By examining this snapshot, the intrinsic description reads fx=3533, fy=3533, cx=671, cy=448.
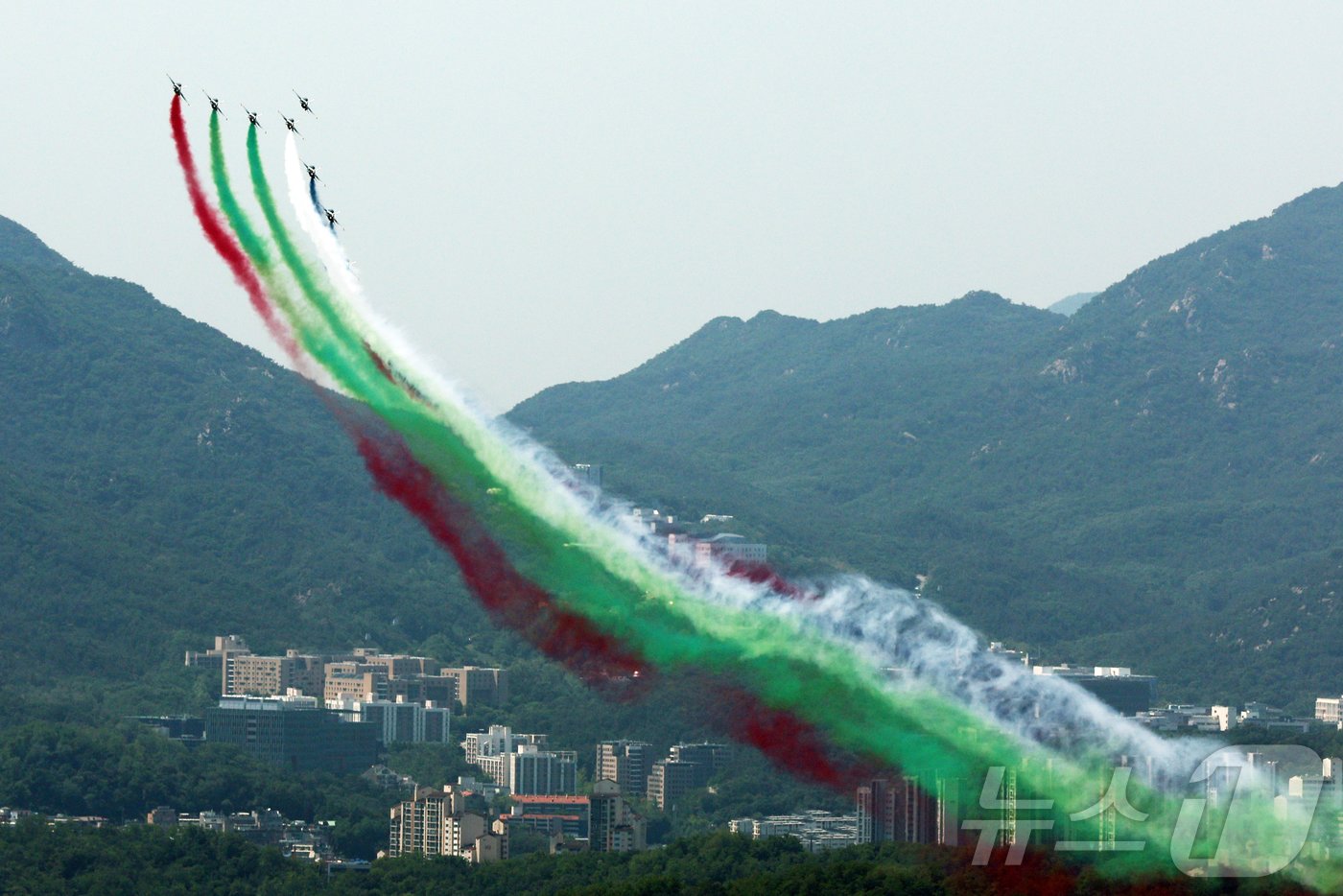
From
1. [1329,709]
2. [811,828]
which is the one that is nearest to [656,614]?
[811,828]

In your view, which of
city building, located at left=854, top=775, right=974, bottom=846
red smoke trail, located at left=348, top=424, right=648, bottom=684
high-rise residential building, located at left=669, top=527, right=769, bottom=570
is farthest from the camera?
high-rise residential building, located at left=669, top=527, right=769, bottom=570

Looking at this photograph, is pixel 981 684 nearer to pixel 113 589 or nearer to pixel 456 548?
pixel 456 548

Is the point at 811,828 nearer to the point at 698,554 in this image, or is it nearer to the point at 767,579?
the point at 698,554

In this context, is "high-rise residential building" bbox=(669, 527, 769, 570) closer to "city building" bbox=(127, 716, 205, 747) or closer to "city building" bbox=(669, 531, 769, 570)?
"city building" bbox=(669, 531, 769, 570)

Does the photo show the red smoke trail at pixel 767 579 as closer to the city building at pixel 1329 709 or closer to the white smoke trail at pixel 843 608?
the white smoke trail at pixel 843 608

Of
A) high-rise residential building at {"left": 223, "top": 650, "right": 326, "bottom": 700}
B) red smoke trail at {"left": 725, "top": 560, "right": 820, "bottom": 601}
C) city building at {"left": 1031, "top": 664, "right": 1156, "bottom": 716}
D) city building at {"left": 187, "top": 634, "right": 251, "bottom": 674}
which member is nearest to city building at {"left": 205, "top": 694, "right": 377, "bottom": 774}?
high-rise residential building at {"left": 223, "top": 650, "right": 326, "bottom": 700}

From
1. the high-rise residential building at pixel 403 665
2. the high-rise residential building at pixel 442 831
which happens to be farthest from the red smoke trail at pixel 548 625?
the high-rise residential building at pixel 403 665
